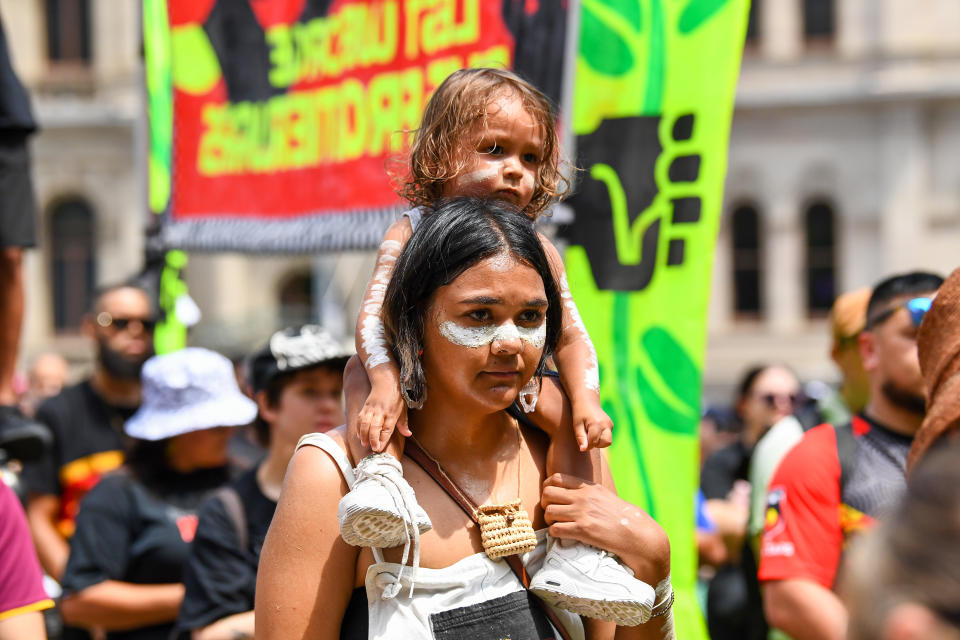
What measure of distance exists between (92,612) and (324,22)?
8.93 ft

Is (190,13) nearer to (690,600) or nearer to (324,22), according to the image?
(324,22)

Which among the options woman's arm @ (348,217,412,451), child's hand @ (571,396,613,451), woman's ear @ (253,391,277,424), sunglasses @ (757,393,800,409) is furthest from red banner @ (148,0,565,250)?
sunglasses @ (757,393,800,409)

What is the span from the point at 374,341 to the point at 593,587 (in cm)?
59

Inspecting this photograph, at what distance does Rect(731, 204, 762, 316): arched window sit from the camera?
29312 millimetres

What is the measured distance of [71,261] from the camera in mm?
29578

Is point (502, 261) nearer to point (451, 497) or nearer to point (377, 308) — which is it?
point (377, 308)

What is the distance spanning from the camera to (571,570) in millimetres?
2152

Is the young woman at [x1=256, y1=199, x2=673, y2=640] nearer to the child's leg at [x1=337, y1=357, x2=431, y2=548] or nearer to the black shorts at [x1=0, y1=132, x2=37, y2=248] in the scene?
the child's leg at [x1=337, y1=357, x2=431, y2=548]

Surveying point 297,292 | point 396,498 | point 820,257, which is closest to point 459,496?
point 396,498

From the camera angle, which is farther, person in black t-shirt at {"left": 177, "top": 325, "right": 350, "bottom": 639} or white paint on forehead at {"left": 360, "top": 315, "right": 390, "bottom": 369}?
person in black t-shirt at {"left": 177, "top": 325, "right": 350, "bottom": 639}

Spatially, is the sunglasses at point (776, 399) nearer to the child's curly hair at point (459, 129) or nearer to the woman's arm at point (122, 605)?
the woman's arm at point (122, 605)

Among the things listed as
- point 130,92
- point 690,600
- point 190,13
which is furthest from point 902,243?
point 690,600

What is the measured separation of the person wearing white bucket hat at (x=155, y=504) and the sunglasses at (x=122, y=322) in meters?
1.25

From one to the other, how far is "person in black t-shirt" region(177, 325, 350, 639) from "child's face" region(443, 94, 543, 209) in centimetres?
134
